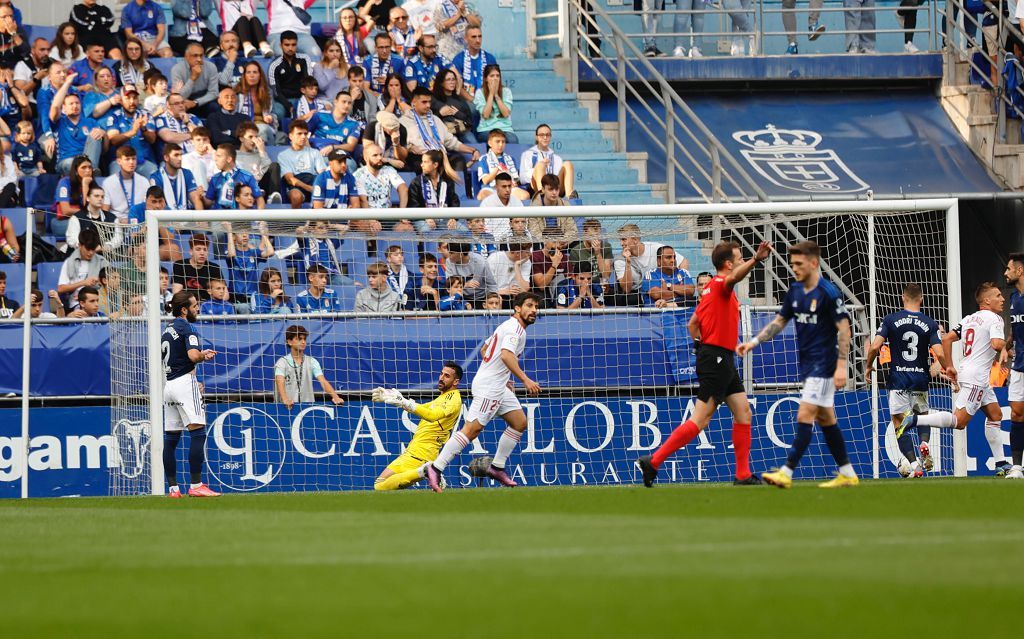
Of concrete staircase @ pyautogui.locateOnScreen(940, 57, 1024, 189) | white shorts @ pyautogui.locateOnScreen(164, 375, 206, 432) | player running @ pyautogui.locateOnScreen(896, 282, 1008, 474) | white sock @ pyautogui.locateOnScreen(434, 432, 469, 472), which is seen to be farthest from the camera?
concrete staircase @ pyautogui.locateOnScreen(940, 57, 1024, 189)

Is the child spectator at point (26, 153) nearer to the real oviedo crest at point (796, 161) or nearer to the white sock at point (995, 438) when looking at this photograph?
the real oviedo crest at point (796, 161)

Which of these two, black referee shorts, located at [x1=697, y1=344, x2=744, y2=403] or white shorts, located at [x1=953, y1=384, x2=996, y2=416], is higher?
black referee shorts, located at [x1=697, y1=344, x2=744, y2=403]

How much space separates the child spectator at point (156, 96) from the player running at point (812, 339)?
10616 millimetres

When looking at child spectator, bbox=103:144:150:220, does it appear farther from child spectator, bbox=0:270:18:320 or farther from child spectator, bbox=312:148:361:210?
child spectator, bbox=312:148:361:210

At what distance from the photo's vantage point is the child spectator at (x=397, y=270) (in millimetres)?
17438

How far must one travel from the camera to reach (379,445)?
1652 cm

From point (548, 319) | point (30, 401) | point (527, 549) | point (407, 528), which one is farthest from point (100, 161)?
point (527, 549)

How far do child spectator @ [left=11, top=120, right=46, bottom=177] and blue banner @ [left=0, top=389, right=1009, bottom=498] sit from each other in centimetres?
419

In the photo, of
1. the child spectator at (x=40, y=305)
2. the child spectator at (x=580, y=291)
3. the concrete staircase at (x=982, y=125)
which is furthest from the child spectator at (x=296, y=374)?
the concrete staircase at (x=982, y=125)

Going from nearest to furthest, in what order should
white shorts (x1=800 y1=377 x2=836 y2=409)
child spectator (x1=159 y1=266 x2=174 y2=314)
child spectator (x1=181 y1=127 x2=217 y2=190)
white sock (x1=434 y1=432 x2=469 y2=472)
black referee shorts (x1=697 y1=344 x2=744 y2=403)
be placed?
white shorts (x1=800 y1=377 x2=836 y2=409) → black referee shorts (x1=697 y1=344 x2=744 y2=403) → white sock (x1=434 y1=432 x2=469 y2=472) → child spectator (x1=159 y1=266 x2=174 y2=314) → child spectator (x1=181 y1=127 x2=217 y2=190)

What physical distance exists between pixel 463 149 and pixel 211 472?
6.39 metres

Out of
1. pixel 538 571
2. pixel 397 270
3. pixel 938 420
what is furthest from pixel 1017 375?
pixel 538 571

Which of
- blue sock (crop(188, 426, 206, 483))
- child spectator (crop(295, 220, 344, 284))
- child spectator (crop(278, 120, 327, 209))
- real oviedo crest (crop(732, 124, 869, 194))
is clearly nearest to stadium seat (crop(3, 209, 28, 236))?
child spectator (crop(278, 120, 327, 209))

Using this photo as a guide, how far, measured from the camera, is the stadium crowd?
1734cm
